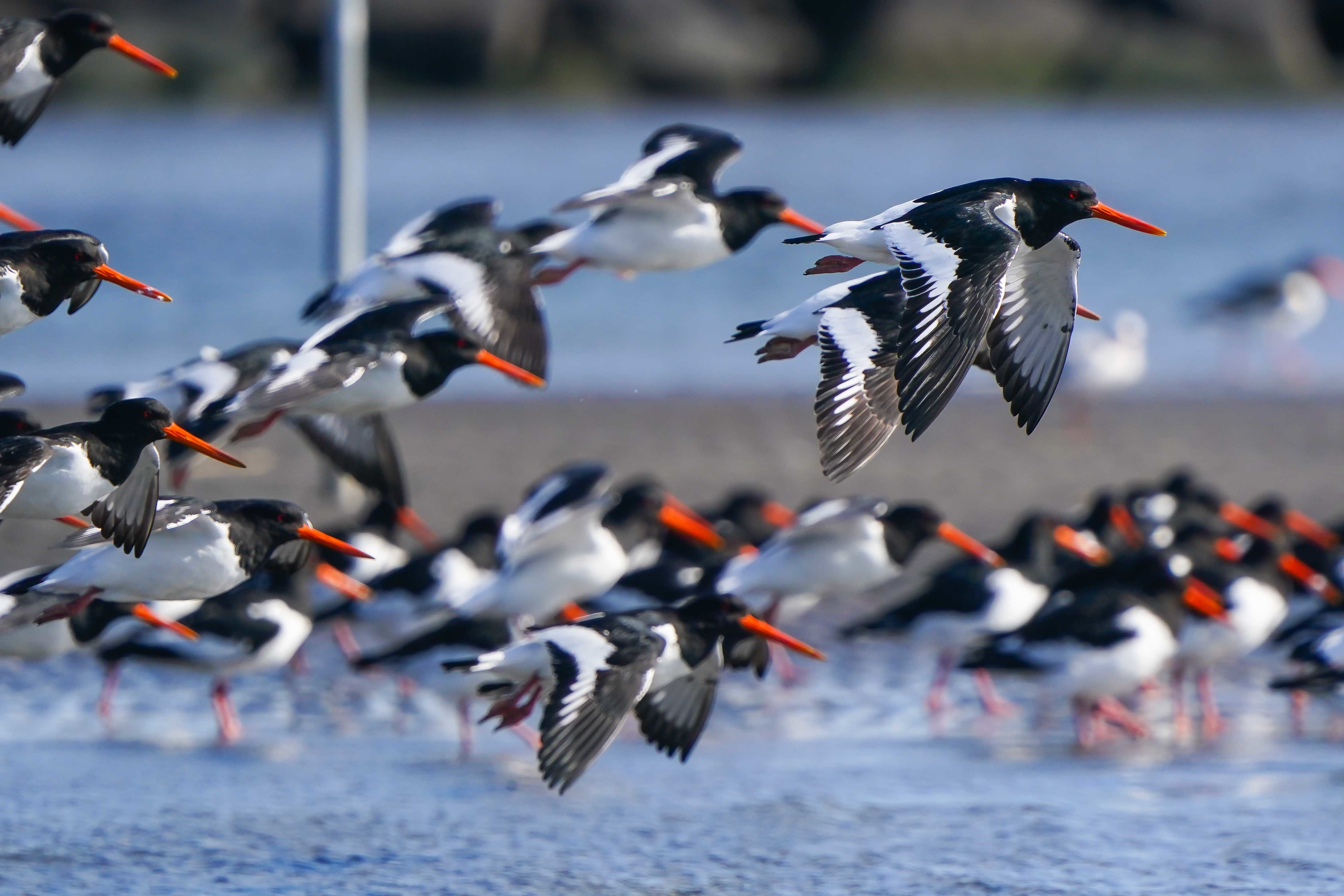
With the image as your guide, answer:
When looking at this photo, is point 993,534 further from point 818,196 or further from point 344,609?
point 818,196

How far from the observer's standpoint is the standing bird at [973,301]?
193 inches

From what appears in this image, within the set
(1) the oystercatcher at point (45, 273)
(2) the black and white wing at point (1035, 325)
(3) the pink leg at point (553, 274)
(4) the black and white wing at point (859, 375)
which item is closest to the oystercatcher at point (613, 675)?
(4) the black and white wing at point (859, 375)

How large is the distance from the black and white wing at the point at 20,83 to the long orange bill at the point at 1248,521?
5.98 metres

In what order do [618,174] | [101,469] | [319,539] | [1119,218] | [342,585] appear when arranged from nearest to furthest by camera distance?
1. [101,469]
2. [1119,218]
3. [319,539]
4. [342,585]
5. [618,174]

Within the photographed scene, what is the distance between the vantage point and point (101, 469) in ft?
16.7

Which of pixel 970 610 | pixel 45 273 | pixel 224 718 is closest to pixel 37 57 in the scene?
pixel 45 273

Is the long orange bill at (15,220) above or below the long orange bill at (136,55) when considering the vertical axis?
below

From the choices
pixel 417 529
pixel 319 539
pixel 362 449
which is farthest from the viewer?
pixel 417 529

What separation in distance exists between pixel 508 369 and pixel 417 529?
3669mm

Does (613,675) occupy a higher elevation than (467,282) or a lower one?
lower

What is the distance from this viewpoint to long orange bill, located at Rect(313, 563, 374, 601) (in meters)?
8.38

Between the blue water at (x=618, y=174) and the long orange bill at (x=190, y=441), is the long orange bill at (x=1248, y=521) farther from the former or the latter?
the long orange bill at (x=190, y=441)

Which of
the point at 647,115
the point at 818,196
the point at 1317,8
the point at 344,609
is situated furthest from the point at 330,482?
the point at 1317,8

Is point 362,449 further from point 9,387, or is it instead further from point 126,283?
point 126,283
